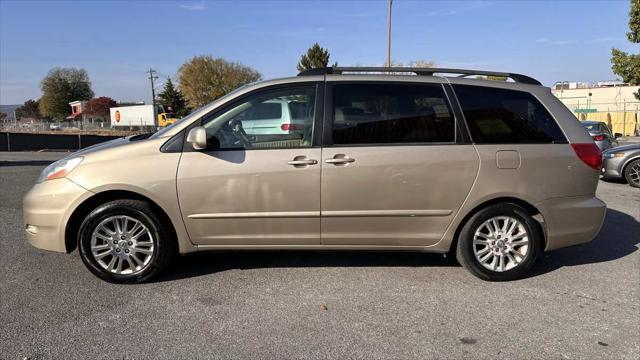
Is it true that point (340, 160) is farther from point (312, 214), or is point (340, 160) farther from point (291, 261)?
point (291, 261)

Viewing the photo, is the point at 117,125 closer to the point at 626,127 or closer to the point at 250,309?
the point at 626,127

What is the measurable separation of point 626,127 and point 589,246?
37533 mm

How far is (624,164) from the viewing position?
9.85m

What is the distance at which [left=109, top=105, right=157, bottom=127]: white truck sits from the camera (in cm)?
5519

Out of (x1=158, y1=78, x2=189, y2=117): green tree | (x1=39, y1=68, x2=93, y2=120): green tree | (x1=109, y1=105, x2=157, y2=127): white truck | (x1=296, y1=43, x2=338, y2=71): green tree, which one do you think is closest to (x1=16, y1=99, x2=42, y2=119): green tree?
(x1=39, y1=68, x2=93, y2=120): green tree

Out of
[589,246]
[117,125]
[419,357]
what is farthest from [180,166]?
[117,125]

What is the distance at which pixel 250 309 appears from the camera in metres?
3.40

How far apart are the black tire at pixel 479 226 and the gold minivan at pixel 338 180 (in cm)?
1

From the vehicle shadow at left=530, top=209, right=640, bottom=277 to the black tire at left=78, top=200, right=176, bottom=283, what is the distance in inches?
132

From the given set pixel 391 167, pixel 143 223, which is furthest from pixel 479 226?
pixel 143 223

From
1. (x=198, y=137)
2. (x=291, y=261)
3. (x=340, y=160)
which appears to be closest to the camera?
(x=198, y=137)

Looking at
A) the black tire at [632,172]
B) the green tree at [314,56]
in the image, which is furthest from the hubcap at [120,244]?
the green tree at [314,56]

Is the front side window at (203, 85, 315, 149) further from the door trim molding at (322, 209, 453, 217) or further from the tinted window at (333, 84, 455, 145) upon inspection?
the door trim molding at (322, 209, 453, 217)

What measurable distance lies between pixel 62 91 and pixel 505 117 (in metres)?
106
